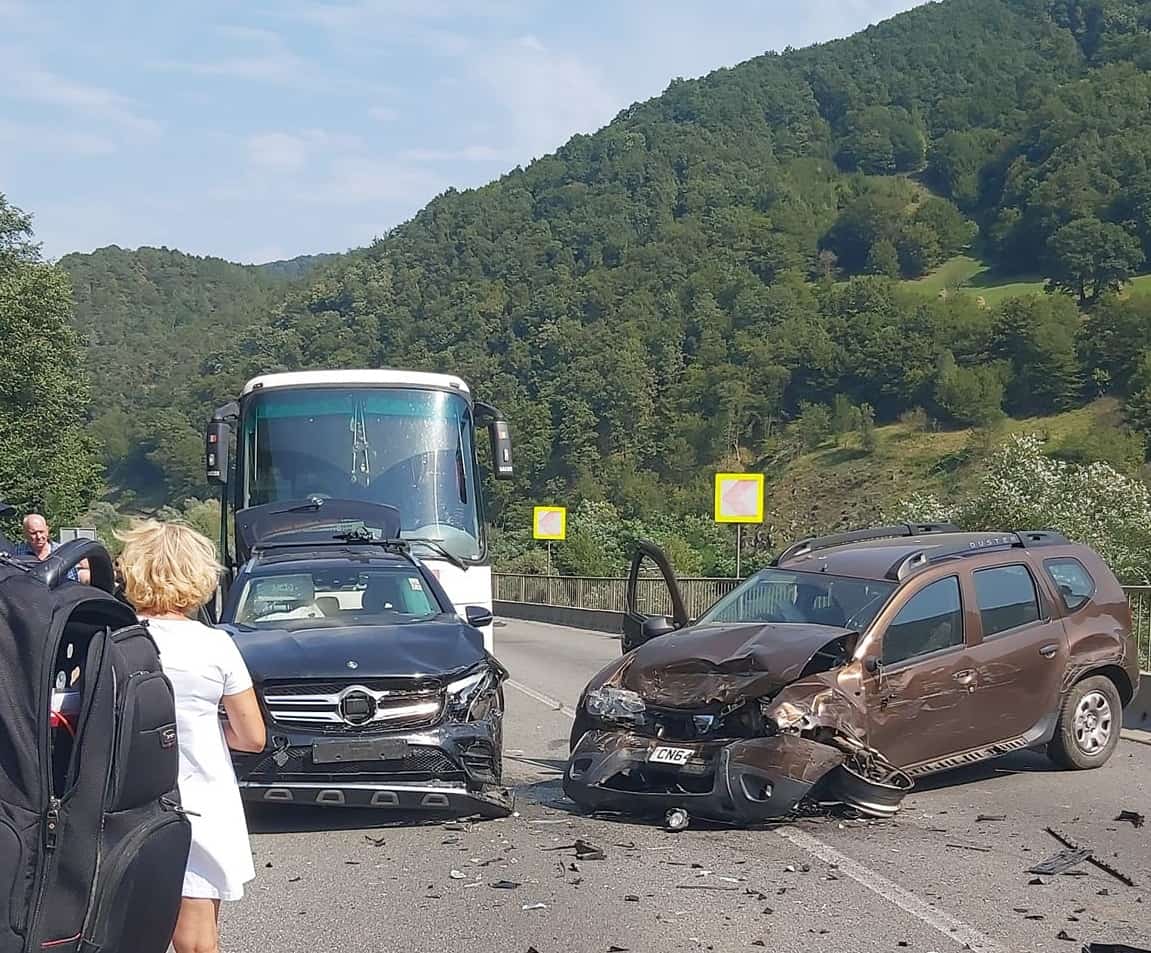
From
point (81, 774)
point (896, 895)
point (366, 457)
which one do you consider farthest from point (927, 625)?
point (366, 457)

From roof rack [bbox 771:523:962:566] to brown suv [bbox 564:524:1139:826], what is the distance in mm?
24

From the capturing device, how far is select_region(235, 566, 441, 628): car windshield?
9.87 meters

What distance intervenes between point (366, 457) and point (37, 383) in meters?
41.0

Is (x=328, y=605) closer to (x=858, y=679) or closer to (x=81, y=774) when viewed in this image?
(x=858, y=679)

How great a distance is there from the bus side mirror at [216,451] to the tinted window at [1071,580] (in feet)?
27.4

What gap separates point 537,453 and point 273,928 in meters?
93.1

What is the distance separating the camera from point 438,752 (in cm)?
818

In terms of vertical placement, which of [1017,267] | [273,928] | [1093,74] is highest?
[1093,74]

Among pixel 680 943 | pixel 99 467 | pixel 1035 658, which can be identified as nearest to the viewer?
pixel 680 943

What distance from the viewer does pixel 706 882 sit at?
7.02m

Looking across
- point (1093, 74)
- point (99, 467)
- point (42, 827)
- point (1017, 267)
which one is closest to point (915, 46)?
point (1093, 74)

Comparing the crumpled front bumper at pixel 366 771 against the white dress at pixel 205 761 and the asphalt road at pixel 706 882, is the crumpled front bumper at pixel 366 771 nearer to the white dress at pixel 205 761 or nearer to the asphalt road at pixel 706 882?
the asphalt road at pixel 706 882

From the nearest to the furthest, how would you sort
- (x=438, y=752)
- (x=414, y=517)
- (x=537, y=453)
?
(x=438, y=752), (x=414, y=517), (x=537, y=453)

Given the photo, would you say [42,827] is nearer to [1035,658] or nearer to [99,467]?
[1035,658]
